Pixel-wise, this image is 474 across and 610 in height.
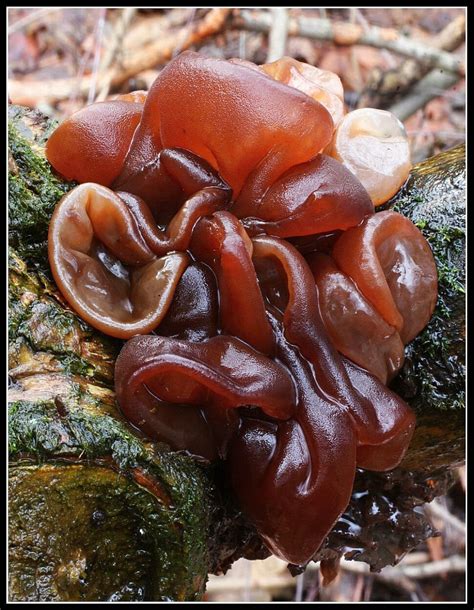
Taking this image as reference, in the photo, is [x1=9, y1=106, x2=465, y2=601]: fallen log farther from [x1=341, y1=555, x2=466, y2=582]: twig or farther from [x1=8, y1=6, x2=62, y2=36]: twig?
[x1=8, y1=6, x2=62, y2=36]: twig

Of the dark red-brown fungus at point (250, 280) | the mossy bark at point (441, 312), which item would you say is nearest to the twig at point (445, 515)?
the mossy bark at point (441, 312)

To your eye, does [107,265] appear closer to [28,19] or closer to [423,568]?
[423,568]

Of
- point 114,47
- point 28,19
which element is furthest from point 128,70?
point 28,19

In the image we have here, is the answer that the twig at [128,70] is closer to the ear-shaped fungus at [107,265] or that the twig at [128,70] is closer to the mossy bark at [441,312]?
the mossy bark at [441,312]

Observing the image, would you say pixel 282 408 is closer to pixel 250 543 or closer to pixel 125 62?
pixel 250 543

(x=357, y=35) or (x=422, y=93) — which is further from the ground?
(x=357, y=35)
